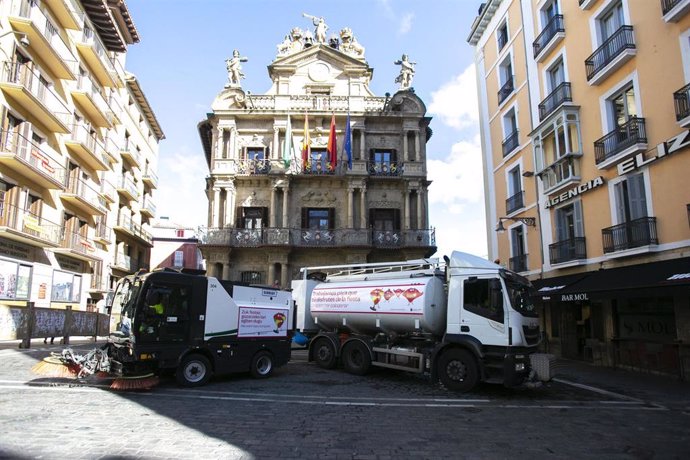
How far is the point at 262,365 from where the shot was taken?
1251cm

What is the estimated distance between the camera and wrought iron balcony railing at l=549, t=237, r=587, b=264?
1721 cm

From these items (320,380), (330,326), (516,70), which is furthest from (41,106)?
(516,70)

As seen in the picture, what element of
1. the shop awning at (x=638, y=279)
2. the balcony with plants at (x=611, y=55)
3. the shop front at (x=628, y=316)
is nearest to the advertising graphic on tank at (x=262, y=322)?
the shop front at (x=628, y=316)

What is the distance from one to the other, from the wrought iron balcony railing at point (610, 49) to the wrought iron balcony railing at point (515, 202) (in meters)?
6.42

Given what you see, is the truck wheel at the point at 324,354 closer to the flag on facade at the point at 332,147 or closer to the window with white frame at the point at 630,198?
the window with white frame at the point at 630,198

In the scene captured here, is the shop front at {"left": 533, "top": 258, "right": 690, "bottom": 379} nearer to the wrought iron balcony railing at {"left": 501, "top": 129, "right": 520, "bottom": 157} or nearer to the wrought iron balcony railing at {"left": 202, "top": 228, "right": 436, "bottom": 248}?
the wrought iron balcony railing at {"left": 501, "top": 129, "right": 520, "bottom": 157}

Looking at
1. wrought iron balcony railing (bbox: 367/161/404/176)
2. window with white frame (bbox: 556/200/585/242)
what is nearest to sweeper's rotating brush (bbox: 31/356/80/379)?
window with white frame (bbox: 556/200/585/242)

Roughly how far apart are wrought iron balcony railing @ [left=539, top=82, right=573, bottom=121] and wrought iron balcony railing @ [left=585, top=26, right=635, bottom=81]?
128 cm

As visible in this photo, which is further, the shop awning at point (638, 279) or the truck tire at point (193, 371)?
the shop awning at point (638, 279)

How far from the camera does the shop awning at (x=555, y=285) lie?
1584 centimetres

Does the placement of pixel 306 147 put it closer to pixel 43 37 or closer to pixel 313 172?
pixel 313 172

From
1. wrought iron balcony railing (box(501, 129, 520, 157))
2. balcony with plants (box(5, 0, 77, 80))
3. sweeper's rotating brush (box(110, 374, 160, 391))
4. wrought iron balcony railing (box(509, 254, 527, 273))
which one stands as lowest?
sweeper's rotating brush (box(110, 374, 160, 391))

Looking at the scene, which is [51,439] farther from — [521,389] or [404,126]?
[404,126]

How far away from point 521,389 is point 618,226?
23.9ft
